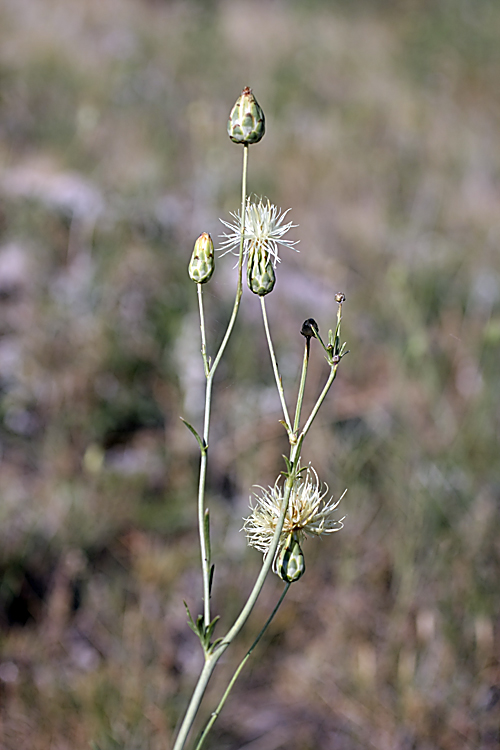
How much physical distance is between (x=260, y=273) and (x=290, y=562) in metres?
0.34

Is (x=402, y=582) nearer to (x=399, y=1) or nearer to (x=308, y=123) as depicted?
(x=308, y=123)

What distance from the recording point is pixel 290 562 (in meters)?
0.71

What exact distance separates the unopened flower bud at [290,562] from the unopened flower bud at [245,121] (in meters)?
0.48

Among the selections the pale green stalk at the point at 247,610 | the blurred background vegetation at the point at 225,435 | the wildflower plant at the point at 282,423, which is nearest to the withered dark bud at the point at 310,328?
the wildflower plant at the point at 282,423

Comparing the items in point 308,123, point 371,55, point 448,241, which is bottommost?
point 448,241

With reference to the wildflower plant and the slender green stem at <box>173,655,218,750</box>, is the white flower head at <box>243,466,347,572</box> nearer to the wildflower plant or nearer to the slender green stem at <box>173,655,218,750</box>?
the wildflower plant

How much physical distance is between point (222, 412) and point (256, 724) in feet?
4.38

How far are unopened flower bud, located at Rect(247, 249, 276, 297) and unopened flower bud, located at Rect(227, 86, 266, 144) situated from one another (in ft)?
0.44

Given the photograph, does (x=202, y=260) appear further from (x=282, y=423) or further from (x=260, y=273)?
(x=282, y=423)

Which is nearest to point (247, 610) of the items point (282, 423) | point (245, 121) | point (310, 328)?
point (282, 423)

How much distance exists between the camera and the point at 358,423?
9.38ft

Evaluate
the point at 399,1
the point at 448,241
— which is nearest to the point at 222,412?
the point at 448,241

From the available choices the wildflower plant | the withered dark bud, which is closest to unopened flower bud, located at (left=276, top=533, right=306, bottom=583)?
the wildflower plant

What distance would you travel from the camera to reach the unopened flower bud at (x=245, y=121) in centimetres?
72
